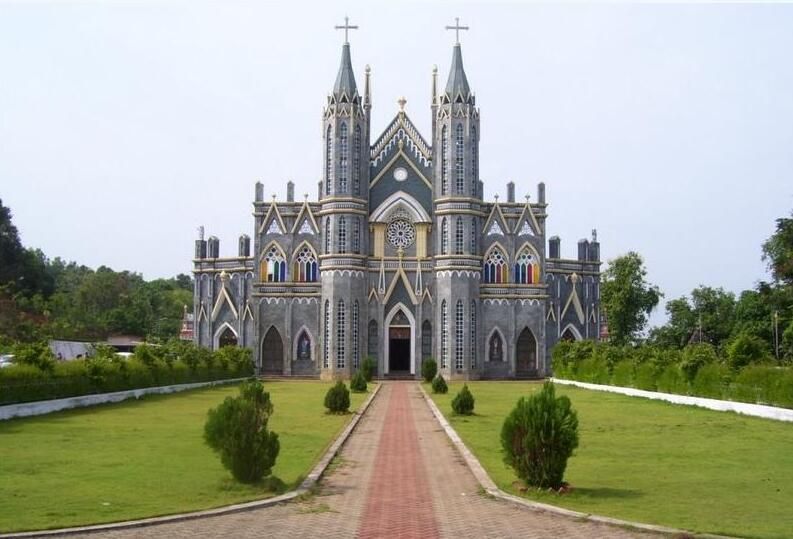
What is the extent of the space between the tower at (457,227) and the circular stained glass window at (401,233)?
2112 mm

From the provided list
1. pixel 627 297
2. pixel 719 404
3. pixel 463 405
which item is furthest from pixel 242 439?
pixel 627 297

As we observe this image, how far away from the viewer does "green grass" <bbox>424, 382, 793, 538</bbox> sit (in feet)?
39.6

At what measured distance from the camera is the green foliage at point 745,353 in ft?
96.3

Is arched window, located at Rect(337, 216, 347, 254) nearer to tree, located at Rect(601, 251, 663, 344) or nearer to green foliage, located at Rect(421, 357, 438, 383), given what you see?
green foliage, located at Rect(421, 357, 438, 383)

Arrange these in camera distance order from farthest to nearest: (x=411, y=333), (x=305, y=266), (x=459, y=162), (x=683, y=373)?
1. (x=305, y=266)
2. (x=411, y=333)
3. (x=459, y=162)
4. (x=683, y=373)

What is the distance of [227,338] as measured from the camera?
217 ft

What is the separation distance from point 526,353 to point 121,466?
48.9m

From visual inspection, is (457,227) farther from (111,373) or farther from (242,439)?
(242,439)

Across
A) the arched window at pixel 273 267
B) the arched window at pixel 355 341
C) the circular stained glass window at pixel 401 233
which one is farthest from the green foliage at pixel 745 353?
the arched window at pixel 273 267

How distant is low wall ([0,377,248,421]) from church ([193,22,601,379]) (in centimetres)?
2144

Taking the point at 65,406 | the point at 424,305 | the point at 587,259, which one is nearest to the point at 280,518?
the point at 65,406

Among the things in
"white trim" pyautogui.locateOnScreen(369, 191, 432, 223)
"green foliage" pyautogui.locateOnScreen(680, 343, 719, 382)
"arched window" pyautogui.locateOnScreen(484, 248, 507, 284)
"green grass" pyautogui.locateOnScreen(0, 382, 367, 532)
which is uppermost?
"white trim" pyautogui.locateOnScreen(369, 191, 432, 223)

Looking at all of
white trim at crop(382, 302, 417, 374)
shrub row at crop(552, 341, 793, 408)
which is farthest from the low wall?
white trim at crop(382, 302, 417, 374)

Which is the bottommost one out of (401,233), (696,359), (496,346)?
(696,359)
